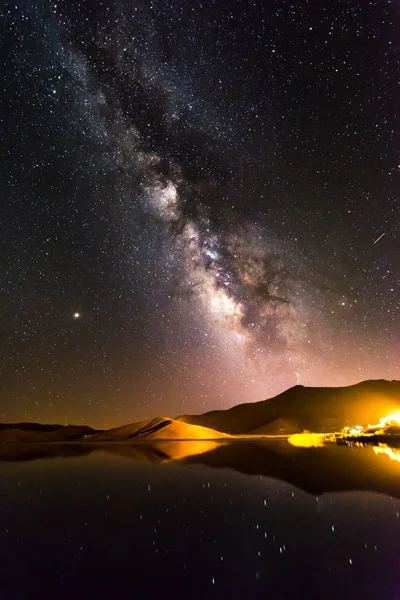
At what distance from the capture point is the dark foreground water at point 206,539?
762 centimetres

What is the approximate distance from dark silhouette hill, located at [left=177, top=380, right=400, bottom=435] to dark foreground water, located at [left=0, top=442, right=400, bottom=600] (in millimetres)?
98234

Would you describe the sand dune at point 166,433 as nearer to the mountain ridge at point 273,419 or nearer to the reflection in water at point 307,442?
the mountain ridge at point 273,419

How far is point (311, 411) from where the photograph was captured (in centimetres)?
14050

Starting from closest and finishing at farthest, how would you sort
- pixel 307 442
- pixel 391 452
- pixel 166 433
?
pixel 391 452 → pixel 307 442 → pixel 166 433

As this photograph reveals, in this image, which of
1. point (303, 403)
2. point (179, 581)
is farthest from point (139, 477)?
point (303, 403)

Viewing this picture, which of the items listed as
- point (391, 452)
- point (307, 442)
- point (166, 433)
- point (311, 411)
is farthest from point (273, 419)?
point (391, 452)

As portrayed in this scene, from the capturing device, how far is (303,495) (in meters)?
16.1

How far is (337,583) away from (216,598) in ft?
8.01

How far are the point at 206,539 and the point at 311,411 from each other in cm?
14032

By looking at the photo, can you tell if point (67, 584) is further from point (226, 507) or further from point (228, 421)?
point (228, 421)

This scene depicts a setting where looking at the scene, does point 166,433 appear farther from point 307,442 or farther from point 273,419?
point 273,419

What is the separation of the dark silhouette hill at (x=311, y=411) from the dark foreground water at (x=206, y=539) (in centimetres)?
9823

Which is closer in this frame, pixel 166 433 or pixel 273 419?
pixel 166 433

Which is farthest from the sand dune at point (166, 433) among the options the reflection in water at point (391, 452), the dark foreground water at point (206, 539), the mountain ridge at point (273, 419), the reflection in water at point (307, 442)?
the dark foreground water at point (206, 539)
